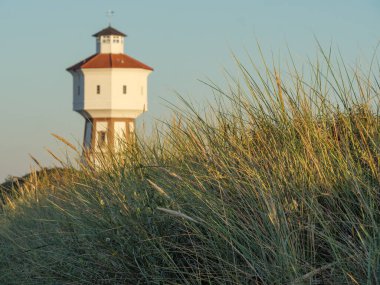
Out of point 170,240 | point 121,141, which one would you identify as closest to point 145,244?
point 170,240

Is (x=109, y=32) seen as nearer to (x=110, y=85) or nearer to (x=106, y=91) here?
(x=110, y=85)

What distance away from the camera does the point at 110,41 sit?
156 feet

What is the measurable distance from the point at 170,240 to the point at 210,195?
0.34 metres

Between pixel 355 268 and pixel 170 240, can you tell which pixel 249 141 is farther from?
pixel 355 268

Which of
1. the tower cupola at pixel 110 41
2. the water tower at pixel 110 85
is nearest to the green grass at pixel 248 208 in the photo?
the water tower at pixel 110 85

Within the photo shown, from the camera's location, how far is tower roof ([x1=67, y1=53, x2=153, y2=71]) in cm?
4634

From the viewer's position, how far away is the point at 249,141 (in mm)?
3953

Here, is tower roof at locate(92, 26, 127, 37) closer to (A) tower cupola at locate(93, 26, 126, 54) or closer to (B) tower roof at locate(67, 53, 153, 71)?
(A) tower cupola at locate(93, 26, 126, 54)

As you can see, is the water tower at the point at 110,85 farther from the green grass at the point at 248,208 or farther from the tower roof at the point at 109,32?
the green grass at the point at 248,208

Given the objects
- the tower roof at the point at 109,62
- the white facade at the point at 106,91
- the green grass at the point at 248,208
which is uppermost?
the tower roof at the point at 109,62

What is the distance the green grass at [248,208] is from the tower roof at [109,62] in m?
42.3

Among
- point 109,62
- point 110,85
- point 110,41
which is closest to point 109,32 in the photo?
point 110,41

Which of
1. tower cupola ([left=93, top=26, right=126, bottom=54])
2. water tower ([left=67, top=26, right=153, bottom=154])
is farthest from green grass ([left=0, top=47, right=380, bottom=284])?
tower cupola ([left=93, top=26, right=126, bottom=54])

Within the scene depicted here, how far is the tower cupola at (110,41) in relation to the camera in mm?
47594
